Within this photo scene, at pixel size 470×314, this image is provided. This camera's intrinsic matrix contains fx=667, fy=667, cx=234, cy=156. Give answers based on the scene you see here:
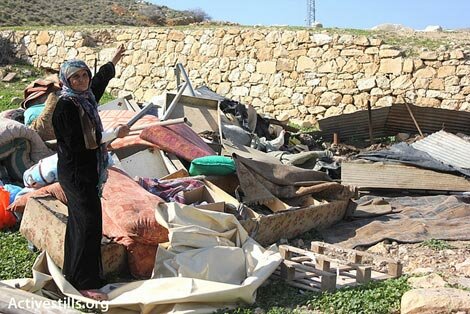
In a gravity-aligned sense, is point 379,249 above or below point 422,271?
below

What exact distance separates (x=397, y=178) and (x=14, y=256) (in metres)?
4.88

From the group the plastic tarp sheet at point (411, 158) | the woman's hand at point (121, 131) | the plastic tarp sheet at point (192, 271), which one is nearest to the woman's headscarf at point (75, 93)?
the woman's hand at point (121, 131)

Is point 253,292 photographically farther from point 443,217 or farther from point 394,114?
point 394,114

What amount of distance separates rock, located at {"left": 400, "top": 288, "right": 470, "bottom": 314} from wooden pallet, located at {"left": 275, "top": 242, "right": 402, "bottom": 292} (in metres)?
0.66

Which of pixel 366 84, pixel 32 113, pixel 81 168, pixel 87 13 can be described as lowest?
pixel 366 84

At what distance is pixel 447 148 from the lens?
9.12m

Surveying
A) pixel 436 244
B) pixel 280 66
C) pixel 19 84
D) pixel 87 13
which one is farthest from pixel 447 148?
pixel 87 13

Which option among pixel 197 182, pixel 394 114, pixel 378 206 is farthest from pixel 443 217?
pixel 394 114

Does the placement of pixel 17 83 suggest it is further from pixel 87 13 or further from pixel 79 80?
pixel 87 13

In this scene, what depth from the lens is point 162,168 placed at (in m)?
6.81

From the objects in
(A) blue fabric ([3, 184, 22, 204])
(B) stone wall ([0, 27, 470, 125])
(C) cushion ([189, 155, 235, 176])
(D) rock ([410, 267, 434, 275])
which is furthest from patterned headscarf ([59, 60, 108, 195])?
(B) stone wall ([0, 27, 470, 125])

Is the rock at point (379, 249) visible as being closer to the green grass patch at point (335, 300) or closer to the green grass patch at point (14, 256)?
the green grass patch at point (335, 300)

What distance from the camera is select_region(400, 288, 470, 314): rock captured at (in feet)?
13.6

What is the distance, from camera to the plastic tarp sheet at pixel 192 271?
14.0ft
